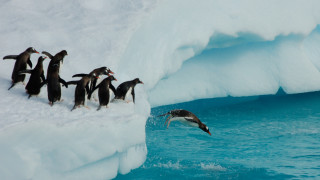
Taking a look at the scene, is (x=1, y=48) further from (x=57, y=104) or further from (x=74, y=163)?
(x=74, y=163)

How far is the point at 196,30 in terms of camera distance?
8172 millimetres

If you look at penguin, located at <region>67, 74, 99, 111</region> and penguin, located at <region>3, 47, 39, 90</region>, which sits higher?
penguin, located at <region>3, 47, 39, 90</region>

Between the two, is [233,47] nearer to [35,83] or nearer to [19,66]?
[19,66]

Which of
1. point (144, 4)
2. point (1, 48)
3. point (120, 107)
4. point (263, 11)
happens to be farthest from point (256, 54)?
point (1, 48)

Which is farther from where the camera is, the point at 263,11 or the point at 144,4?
the point at 263,11

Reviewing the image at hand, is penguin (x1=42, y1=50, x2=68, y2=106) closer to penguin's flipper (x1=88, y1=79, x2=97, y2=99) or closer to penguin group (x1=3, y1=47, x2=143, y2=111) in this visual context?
penguin group (x1=3, y1=47, x2=143, y2=111)

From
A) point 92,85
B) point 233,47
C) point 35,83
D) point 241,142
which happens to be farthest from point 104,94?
point 233,47

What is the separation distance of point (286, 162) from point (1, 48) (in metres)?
5.09

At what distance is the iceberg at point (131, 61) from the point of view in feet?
14.0

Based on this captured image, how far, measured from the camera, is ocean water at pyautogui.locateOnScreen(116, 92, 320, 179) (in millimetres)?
5711

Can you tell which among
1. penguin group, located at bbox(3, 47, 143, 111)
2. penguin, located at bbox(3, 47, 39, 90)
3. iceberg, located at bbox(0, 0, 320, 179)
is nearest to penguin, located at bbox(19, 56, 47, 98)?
penguin group, located at bbox(3, 47, 143, 111)

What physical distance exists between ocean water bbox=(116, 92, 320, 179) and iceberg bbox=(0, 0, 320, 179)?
2.01ft

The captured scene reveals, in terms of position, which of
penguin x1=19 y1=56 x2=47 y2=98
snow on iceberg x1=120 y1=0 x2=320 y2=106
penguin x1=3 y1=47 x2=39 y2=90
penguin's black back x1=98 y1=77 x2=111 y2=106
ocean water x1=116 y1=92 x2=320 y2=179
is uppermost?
snow on iceberg x1=120 y1=0 x2=320 y2=106

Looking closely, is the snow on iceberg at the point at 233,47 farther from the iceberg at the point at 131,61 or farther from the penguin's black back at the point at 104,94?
the penguin's black back at the point at 104,94
